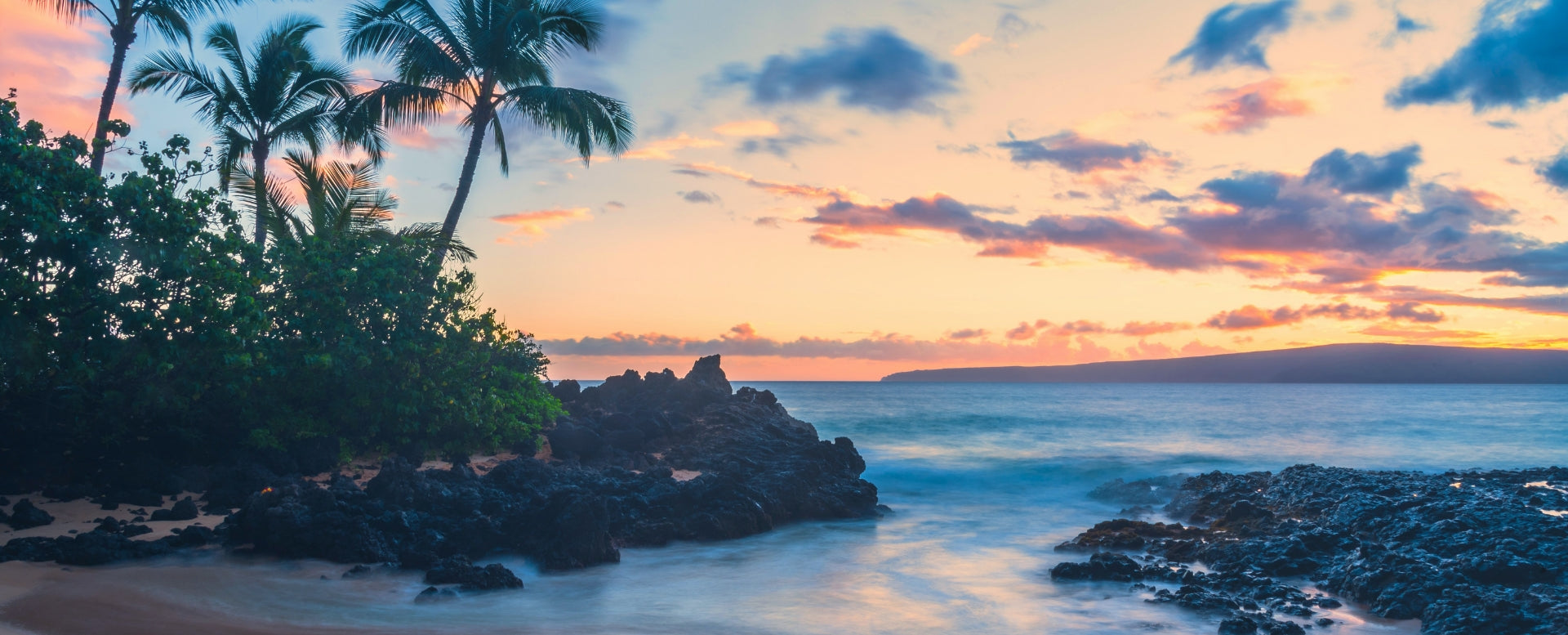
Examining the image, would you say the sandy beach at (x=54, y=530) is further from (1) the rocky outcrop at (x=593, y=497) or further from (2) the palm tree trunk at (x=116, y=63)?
(2) the palm tree trunk at (x=116, y=63)

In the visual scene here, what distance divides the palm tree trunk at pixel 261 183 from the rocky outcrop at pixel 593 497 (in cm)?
877

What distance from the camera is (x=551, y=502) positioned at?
12703 millimetres

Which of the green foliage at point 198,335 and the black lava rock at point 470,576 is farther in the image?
the green foliage at point 198,335

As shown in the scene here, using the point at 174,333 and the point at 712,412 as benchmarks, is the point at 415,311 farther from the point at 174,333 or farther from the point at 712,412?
the point at 712,412

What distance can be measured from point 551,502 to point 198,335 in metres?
5.86

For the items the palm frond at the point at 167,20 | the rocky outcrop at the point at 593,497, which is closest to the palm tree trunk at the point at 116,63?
the palm frond at the point at 167,20

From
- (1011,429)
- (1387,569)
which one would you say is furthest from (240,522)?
(1011,429)

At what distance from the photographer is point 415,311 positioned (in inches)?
686

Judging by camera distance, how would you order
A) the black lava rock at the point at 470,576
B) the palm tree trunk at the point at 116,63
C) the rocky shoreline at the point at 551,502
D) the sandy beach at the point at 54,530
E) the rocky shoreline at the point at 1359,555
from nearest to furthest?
the sandy beach at the point at 54,530, the rocky shoreline at the point at 1359,555, the black lava rock at the point at 470,576, the rocky shoreline at the point at 551,502, the palm tree trunk at the point at 116,63

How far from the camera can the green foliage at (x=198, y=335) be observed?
1207 centimetres

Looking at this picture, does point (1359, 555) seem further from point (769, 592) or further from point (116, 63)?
point (116, 63)

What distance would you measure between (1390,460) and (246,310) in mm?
34855

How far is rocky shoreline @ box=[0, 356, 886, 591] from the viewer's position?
1098 centimetres

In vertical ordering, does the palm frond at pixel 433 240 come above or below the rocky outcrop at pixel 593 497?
above
